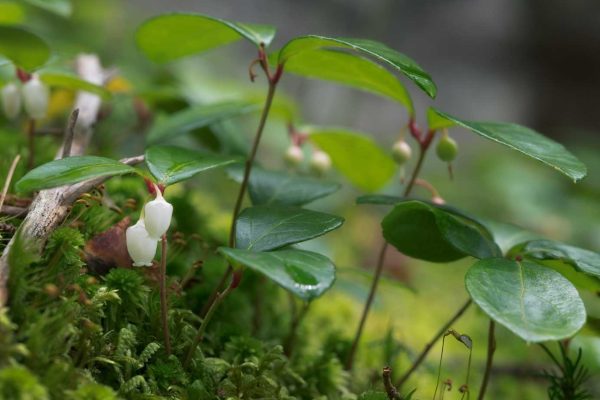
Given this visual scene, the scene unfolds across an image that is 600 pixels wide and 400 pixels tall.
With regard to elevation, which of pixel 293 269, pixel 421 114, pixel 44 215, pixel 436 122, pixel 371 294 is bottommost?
pixel 421 114

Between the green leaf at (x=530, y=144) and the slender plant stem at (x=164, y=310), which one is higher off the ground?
the green leaf at (x=530, y=144)

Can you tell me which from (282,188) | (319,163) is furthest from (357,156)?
(282,188)

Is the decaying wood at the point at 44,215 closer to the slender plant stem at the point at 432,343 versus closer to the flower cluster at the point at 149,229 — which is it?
the flower cluster at the point at 149,229

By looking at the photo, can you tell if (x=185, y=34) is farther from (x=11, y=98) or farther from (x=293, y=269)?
(x=293, y=269)

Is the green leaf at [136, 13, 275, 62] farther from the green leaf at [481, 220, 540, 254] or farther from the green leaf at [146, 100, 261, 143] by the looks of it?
the green leaf at [481, 220, 540, 254]

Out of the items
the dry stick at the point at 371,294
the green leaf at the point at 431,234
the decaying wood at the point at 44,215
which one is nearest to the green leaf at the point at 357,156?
the dry stick at the point at 371,294

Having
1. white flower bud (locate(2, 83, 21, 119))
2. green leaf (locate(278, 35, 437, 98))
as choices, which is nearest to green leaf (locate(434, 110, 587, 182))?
green leaf (locate(278, 35, 437, 98))
